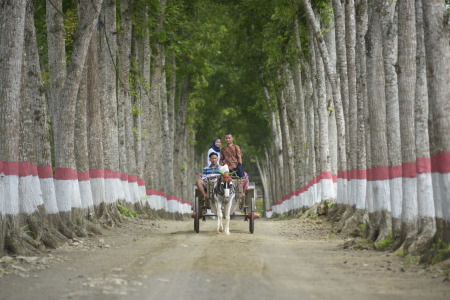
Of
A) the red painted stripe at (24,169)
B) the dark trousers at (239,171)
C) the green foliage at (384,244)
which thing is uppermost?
the dark trousers at (239,171)

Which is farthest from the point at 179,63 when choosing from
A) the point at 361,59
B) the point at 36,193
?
the point at 36,193

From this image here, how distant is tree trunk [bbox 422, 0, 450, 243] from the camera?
372 inches

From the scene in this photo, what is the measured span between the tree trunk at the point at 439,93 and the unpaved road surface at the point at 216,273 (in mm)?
1117

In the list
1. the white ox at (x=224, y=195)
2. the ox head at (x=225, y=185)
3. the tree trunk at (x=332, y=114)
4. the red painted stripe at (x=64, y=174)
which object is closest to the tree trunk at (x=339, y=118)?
the tree trunk at (x=332, y=114)

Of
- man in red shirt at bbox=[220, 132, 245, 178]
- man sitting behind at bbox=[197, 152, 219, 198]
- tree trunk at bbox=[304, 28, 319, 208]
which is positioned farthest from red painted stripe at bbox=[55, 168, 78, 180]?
tree trunk at bbox=[304, 28, 319, 208]

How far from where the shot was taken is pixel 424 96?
34.8 feet

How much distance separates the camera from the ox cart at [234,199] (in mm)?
16828

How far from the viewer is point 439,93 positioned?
962 centimetres

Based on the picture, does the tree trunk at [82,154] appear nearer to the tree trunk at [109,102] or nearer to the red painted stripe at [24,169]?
the tree trunk at [109,102]

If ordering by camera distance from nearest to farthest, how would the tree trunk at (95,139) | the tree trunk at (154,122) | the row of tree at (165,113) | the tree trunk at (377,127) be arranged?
1. the row of tree at (165,113)
2. the tree trunk at (377,127)
3. the tree trunk at (95,139)
4. the tree trunk at (154,122)

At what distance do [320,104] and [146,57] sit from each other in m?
7.82

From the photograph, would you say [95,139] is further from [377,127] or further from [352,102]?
[377,127]

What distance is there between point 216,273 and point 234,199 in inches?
312

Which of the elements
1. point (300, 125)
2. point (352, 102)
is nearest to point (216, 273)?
point (352, 102)
